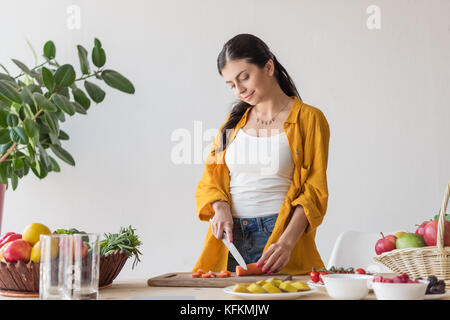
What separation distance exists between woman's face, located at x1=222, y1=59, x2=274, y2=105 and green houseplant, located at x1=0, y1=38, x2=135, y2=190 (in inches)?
33.8

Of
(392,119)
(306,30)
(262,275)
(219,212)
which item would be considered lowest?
(262,275)

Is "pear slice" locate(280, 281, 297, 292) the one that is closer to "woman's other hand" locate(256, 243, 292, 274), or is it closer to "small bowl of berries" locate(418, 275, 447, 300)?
"small bowl of berries" locate(418, 275, 447, 300)

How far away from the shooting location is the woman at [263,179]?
5.20 ft

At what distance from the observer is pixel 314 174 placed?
1.61m

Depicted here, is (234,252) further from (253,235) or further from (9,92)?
(9,92)

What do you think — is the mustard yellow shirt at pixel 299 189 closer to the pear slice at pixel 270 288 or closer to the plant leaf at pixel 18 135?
the pear slice at pixel 270 288

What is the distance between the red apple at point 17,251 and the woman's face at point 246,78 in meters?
0.91

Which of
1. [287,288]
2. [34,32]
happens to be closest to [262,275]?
[287,288]

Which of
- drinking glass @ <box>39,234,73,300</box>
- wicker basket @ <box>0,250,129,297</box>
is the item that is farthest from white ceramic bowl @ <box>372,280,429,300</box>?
wicker basket @ <box>0,250,129,297</box>

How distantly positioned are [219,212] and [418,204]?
156 cm

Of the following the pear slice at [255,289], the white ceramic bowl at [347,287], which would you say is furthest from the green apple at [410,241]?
the pear slice at [255,289]

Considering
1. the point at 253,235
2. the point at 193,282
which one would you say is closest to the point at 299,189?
the point at 253,235

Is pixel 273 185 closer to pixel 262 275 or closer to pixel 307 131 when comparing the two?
pixel 307 131
